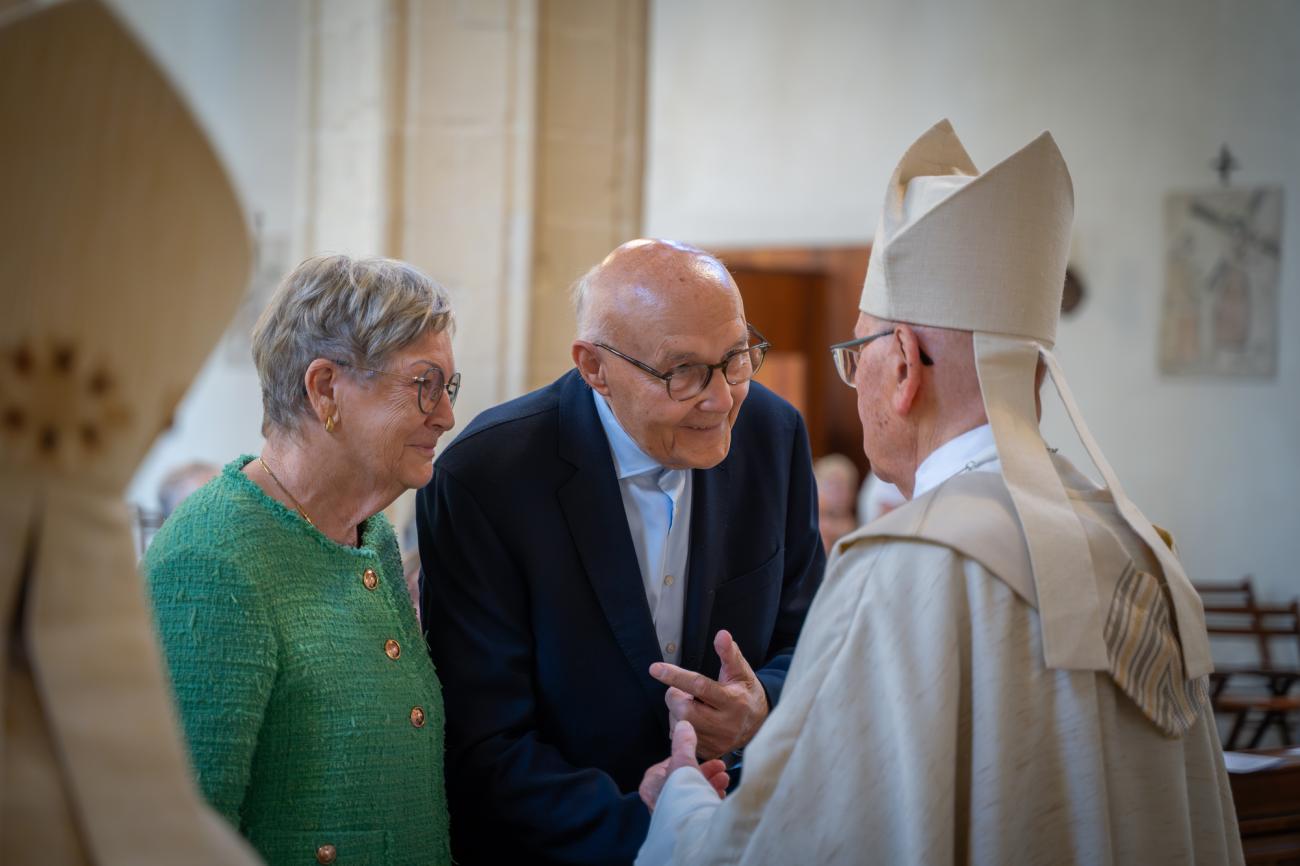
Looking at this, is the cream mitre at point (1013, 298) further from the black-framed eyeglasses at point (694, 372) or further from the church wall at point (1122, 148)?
the church wall at point (1122, 148)

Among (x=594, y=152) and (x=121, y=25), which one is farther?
(x=594, y=152)

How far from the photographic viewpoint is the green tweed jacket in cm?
179

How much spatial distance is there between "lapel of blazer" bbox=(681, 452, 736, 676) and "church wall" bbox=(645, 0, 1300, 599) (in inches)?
278

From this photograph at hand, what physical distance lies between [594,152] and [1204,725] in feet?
13.6

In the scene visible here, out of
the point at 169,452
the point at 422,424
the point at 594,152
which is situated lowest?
the point at 169,452

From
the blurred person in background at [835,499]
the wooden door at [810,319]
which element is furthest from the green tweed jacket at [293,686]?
the wooden door at [810,319]

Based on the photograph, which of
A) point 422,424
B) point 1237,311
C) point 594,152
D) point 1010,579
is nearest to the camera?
point 1010,579

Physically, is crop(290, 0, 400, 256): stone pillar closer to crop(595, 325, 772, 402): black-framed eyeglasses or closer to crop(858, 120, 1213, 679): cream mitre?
crop(595, 325, 772, 402): black-framed eyeglasses

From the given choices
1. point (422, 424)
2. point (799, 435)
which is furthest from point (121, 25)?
point (799, 435)

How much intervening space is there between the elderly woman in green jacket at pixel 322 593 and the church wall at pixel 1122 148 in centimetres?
769

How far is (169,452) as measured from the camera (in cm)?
1134

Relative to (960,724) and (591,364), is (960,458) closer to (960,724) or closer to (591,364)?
(960,724)

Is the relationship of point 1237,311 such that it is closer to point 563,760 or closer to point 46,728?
point 563,760

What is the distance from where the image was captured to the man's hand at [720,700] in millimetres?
2260
